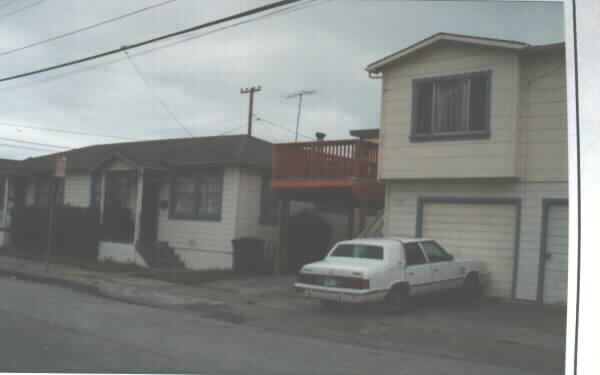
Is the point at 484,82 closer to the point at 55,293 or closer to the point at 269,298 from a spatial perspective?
the point at 269,298

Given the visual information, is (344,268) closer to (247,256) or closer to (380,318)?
(380,318)

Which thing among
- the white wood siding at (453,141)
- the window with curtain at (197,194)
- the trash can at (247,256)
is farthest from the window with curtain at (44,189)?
the white wood siding at (453,141)

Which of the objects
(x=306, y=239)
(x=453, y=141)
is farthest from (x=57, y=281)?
(x=453, y=141)

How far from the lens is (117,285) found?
13.6m

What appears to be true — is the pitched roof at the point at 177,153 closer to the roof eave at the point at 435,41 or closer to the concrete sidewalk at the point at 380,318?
the concrete sidewalk at the point at 380,318

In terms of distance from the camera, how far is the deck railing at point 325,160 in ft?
48.8

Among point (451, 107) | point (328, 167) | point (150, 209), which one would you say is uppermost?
point (451, 107)

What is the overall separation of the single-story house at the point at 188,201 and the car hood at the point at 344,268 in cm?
785

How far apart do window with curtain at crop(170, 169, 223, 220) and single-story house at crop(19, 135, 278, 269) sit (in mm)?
30

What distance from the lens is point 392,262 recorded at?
10.8 metres

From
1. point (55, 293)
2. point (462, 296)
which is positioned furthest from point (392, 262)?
point (55, 293)

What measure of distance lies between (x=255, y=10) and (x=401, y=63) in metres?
5.82

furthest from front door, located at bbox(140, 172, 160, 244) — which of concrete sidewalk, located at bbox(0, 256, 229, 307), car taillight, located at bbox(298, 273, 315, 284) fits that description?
car taillight, located at bbox(298, 273, 315, 284)

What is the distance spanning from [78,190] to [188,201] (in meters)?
5.71
